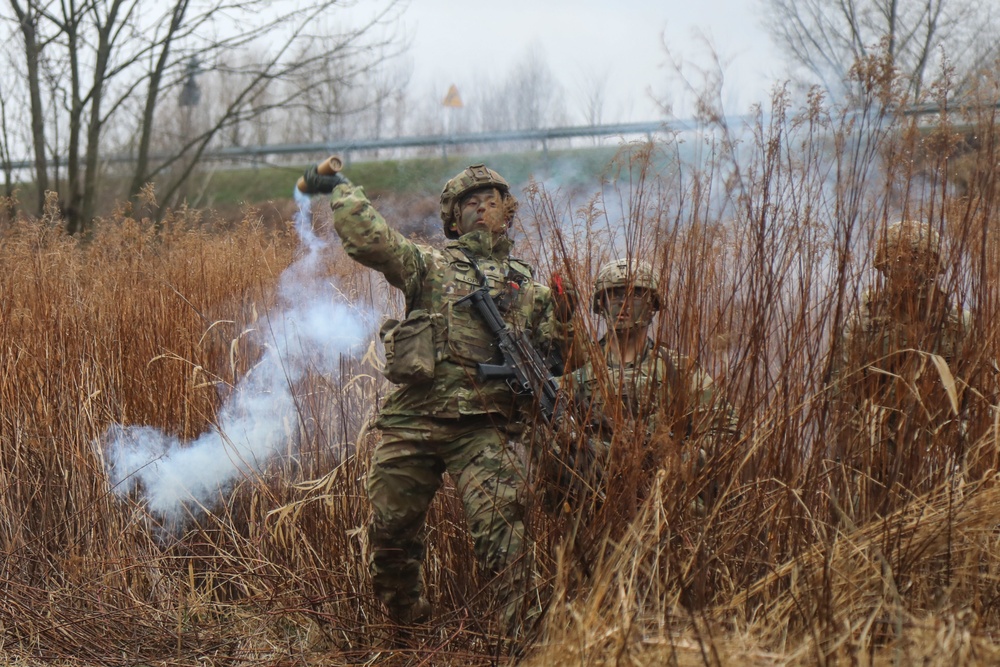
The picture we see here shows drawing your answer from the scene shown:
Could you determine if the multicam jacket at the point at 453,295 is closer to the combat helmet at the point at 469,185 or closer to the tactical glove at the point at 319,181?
the tactical glove at the point at 319,181

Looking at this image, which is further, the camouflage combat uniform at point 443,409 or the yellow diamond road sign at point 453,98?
the yellow diamond road sign at point 453,98

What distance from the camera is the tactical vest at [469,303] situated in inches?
135

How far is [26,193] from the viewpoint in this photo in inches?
477

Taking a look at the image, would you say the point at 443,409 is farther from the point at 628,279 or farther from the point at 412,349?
the point at 628,279

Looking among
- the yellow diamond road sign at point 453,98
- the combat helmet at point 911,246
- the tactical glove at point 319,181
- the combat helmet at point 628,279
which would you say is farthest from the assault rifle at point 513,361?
the yellow diamond road sign at point 453,98

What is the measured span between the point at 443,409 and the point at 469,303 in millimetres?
382

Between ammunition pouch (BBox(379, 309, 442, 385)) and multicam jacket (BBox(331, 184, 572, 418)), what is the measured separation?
0.03m

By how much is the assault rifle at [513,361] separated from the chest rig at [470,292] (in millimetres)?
36

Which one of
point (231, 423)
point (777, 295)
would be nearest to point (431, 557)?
point (231, 423)

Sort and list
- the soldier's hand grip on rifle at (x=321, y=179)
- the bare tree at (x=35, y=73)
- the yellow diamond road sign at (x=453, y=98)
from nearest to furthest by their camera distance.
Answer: the soldier's hand grip on rifle at (x=321, y=179)
the yellow diamond road sign at (x=453, y=98)
the bare tree at (x=35, y=73)

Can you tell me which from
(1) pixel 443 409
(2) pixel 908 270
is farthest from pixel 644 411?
(1) pixel 443 409

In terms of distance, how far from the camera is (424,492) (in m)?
3.46

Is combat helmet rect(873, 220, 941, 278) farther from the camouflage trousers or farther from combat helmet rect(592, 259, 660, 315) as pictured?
the camouflage trousers

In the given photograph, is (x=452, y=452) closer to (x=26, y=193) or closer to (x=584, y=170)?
(x=584, y=170)
